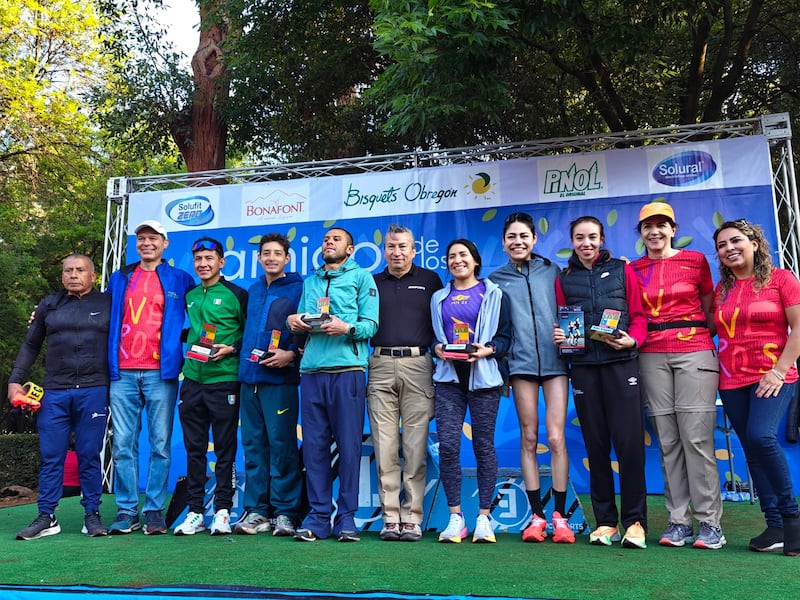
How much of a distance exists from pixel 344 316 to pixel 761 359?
6.65 feet

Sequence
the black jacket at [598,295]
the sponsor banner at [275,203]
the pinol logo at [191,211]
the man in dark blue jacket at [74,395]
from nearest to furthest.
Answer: the black jacket at [598,295] → the man in dark blue jacket at [74,395] → the sponsor banner at [275,203] → the pinol logo at [191,211]

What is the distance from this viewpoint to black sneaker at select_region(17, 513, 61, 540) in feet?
13.0

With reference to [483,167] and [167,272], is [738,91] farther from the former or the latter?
[167,272]

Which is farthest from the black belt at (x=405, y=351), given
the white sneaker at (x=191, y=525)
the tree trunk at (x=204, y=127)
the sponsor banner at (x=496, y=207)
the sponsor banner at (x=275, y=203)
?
the tree trunk at (x=204, y=127)

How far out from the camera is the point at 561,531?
357 cm

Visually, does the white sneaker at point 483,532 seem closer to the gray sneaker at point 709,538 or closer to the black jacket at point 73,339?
the gray sneaker at point 709,538

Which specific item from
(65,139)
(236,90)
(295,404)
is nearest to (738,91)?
(236,90)

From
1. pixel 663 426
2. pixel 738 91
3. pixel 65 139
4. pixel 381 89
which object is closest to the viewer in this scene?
pixel 663 426

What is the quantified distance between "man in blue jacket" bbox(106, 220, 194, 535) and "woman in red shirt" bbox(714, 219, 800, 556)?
9.84 feet

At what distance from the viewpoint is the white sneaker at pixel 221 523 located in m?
3.94

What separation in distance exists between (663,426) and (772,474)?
1.69 feet

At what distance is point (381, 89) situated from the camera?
639 centimetres

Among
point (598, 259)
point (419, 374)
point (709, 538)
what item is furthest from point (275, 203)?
point (709, 538)

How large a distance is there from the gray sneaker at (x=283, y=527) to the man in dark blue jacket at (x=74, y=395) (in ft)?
3.27
